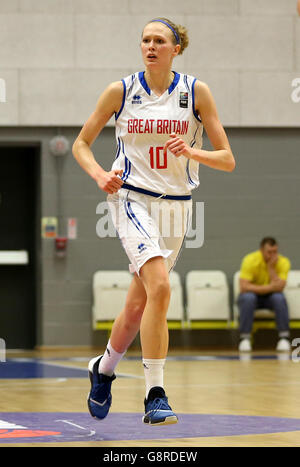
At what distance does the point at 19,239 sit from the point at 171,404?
7.55m

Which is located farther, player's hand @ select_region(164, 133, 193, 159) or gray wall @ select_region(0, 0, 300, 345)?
gray wall @ select_region(0, 0, 300, 345)

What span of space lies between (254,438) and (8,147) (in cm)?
954

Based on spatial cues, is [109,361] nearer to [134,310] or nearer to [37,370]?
[134,310]

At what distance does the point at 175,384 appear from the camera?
717 centimetres

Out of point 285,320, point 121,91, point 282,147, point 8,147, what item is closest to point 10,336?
point 8,147

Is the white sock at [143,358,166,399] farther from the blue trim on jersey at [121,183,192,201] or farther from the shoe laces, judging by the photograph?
the blue trim on jersey at [121,183,192,201]

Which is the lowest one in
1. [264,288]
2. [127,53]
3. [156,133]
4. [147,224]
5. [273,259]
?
[264,288]

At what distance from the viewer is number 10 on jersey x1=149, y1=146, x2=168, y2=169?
4.23 metres

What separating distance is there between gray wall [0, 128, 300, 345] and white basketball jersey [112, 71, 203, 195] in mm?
8028

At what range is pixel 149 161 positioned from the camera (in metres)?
4.23

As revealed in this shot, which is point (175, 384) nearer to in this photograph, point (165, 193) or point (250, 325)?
point (165, 193)

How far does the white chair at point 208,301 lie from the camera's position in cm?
1198

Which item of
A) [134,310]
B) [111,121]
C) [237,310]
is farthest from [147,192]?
[111,121]

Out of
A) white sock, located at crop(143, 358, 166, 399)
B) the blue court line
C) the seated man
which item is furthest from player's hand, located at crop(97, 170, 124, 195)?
the seated man
